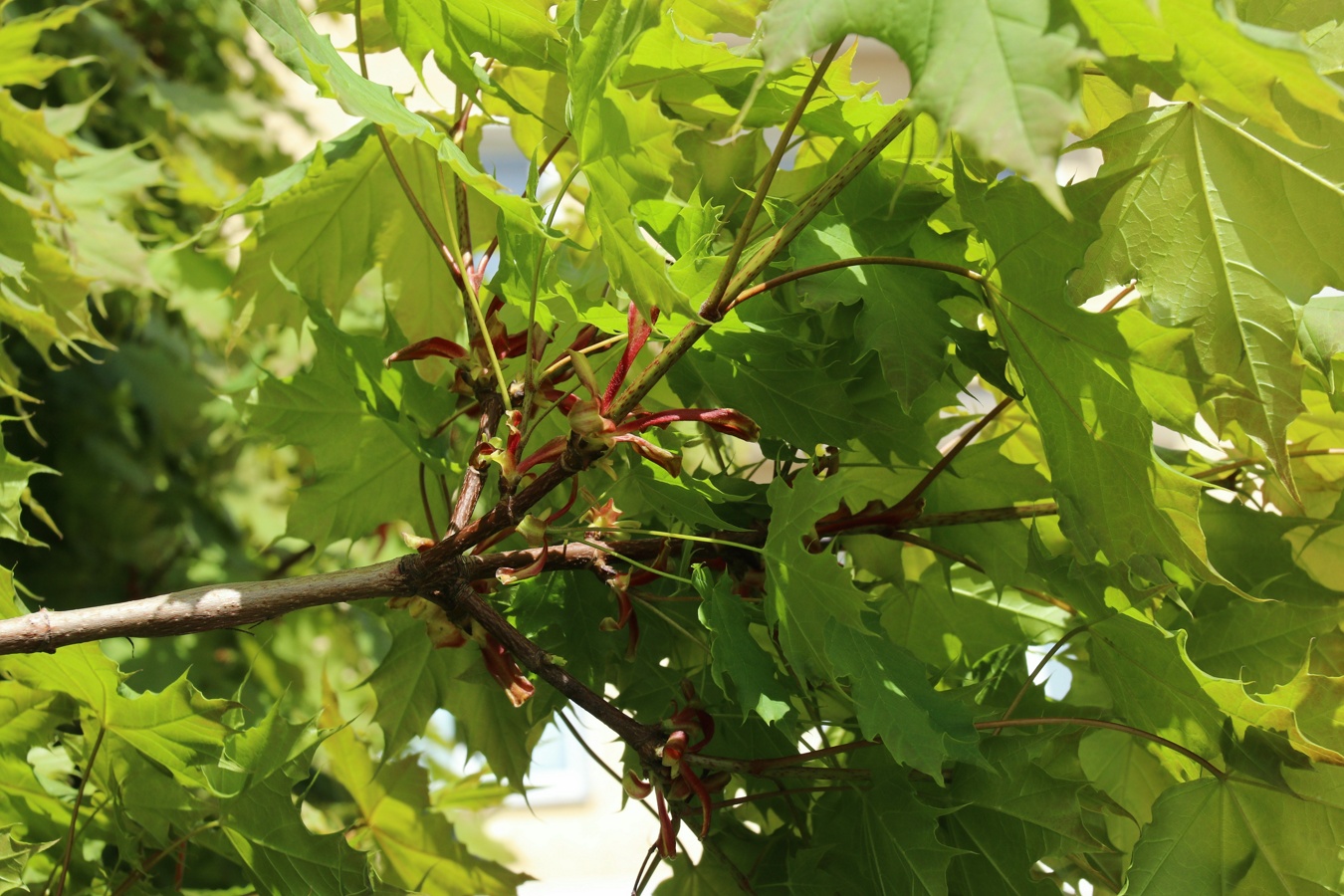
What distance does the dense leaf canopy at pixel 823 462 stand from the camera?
36 cm

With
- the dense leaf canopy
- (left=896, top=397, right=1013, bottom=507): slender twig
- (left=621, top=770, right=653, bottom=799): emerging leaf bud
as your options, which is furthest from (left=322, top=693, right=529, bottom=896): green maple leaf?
(left=896, top=397, right=1013, bottom=507): slender twig

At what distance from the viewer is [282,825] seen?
17.4 inches

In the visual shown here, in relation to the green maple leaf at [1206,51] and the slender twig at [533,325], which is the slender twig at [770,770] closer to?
the slender twig at [533,325]

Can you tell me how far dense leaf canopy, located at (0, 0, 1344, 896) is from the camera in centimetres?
36

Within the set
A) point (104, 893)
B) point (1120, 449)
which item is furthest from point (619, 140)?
point (104, 893)

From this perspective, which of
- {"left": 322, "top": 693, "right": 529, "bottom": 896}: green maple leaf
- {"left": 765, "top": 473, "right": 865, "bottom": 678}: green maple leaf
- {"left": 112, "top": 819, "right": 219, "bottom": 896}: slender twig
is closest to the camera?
{"left": 765, "top": 473, "right": 865, "bottom": 678}: green maple leaf

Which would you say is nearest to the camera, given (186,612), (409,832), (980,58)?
(980,58)

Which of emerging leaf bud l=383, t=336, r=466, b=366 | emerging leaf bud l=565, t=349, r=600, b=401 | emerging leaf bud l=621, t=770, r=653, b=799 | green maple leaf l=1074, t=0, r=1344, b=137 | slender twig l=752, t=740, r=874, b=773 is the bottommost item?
emerging leaf bud l=621, t=770, r=653, b=799

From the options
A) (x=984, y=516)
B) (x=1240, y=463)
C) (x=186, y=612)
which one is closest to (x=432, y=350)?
(x=186, y=612)

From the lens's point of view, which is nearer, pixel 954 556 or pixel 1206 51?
pixel 1206 51

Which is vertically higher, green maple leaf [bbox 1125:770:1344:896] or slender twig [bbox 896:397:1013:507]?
slender twig [bbox 896:397:1013:507]

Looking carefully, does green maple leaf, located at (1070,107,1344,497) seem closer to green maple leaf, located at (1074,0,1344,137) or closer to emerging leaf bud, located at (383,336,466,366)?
green maple leaf, located at (1074,0,1344,137)

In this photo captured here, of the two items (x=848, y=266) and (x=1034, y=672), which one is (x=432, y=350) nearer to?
(x=848, y=266)

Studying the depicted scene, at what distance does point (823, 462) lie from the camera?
17.7 inches
